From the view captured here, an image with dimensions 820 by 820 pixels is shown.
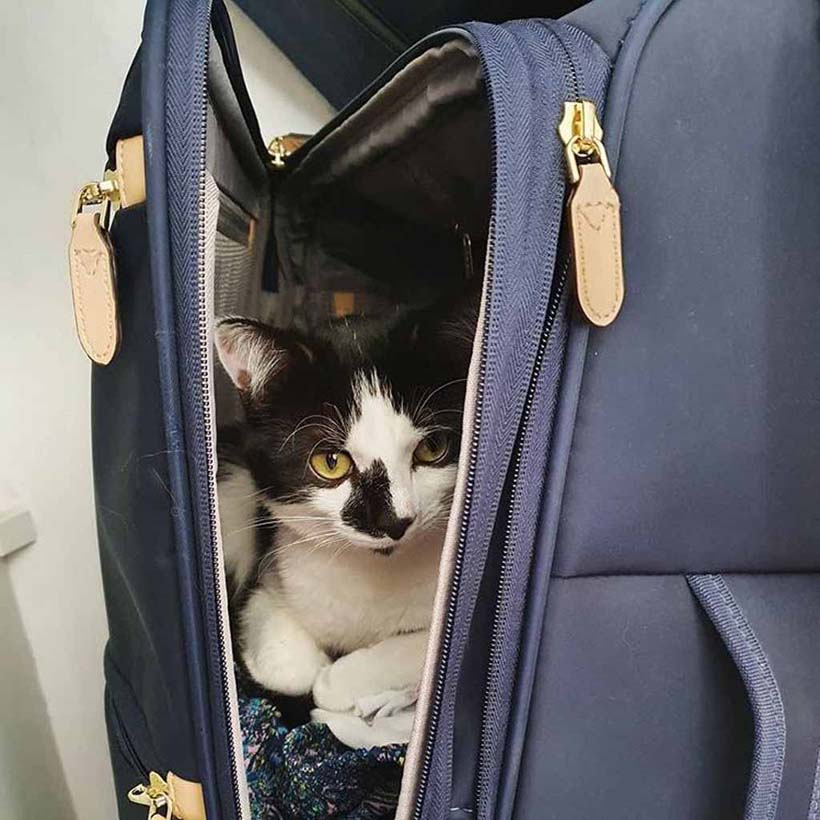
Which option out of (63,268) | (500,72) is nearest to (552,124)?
(500,72)

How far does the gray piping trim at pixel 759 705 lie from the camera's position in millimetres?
482

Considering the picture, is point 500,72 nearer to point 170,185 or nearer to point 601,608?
point 170,185

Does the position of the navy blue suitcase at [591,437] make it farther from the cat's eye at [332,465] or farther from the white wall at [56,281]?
the white wall at [56,281]

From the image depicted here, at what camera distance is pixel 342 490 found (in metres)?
0.68

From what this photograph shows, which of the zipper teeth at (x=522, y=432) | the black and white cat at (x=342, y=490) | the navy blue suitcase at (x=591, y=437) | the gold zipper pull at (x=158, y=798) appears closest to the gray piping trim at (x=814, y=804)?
the navy blue suitcase at (x=591, y=437)

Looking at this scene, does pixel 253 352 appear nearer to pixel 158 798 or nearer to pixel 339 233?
pixel 339 233

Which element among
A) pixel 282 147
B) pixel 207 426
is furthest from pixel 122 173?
pixel 282 147

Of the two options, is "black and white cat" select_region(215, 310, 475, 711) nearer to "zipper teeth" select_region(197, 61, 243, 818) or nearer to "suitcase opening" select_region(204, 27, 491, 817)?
"suitcase opening" select_region(204, 27, 491, 817)

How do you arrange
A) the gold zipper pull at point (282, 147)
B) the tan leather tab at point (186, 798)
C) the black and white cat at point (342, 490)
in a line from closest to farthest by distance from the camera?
Result: the tan leather tab at point (186, 798) → the black and white cat at point (342, 490) → the gold zipper pull at point (282, 147)

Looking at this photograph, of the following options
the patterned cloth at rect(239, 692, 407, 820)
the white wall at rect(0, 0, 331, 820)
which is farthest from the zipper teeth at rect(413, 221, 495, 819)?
the white wall at rect(0, 0, 331, 820)

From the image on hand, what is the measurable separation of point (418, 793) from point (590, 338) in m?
0.30

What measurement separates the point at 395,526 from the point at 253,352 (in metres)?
0.18

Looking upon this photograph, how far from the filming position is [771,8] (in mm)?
458

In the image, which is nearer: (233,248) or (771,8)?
(771,8)
